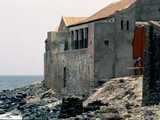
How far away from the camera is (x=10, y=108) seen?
70938mm

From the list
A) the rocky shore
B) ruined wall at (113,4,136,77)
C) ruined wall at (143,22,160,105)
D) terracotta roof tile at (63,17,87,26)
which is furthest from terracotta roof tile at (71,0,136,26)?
ruined wall at (143,22,160,105)

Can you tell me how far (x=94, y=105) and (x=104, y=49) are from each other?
18628mm

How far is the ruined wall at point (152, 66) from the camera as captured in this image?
33.8 m

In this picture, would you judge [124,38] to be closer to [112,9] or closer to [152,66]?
[112,9]

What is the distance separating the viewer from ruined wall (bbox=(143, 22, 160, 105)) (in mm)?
33781

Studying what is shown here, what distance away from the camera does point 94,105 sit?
133 ft

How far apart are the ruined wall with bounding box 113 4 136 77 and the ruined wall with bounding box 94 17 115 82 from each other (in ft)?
1.43

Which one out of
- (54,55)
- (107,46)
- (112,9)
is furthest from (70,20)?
(107,46)

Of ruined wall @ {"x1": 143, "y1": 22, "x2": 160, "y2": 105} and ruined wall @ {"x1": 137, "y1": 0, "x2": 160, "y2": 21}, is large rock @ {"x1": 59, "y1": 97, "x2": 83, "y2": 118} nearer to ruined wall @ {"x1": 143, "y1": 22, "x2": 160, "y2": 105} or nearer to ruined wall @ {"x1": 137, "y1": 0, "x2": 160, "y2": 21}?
ruined wall @ {"x1": 143, "y1": 22, "x2": 160, "y2": 105}

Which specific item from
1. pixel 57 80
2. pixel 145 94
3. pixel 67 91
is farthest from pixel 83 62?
pixel 145 94

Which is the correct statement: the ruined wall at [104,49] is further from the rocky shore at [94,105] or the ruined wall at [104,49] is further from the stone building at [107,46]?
the rocky shore at [94,105]

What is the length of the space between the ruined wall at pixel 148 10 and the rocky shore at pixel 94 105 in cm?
872

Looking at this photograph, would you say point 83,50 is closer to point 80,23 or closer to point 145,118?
point 80,23

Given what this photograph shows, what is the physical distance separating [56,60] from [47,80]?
6.56 metres
